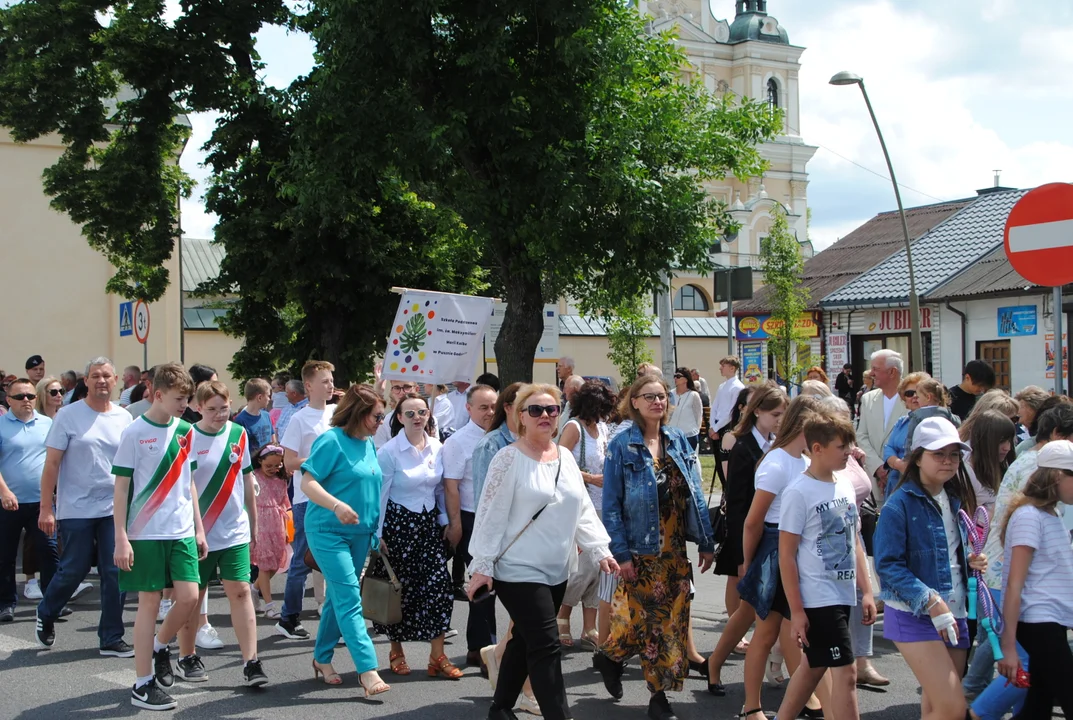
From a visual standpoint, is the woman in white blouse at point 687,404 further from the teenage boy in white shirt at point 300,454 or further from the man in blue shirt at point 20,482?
the man in blue shirt at point 20,482

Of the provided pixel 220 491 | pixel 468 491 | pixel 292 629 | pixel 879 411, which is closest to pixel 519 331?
pixel 879 411

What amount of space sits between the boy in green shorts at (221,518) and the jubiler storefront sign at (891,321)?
25.8 m

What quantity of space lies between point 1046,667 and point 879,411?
4714 millimetres

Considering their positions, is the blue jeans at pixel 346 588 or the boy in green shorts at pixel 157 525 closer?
the boy in green shorts at pixel 157 525

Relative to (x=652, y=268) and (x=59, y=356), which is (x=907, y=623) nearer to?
(x=652, y=268)

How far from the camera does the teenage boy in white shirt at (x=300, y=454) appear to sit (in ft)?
29.1

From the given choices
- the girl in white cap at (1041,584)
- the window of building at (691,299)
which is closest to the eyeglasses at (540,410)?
the girl in white cap at (1041,584)

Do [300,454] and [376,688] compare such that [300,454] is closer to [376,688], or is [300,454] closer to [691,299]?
[376,688]

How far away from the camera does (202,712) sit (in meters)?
6.71

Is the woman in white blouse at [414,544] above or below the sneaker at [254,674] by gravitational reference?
above

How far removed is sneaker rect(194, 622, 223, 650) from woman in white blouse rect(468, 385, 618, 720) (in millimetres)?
3293

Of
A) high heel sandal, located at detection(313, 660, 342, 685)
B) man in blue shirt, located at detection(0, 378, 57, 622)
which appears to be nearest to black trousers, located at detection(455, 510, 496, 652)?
high heel sandal, located at detection(313, 660, 342, 685)

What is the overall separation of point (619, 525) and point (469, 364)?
4.88 metres

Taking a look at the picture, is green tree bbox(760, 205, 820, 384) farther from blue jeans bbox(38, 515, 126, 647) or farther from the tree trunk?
blue jeans bbox(38, 515, 126, 647)
